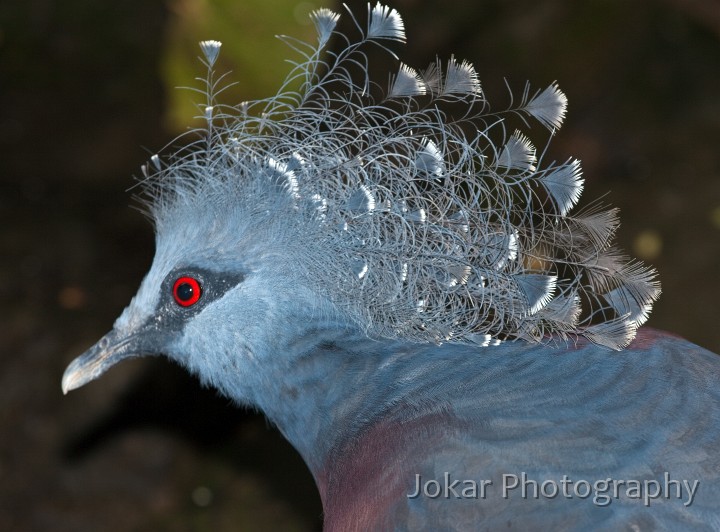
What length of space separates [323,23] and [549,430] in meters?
1.11

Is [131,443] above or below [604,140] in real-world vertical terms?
below

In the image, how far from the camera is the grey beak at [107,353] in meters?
2.26

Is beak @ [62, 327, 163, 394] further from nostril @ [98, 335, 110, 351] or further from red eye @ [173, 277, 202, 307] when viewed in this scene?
red eye @ [173, 277, 202, 307]

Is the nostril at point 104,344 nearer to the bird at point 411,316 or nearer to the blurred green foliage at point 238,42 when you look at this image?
the bird at point 411,316

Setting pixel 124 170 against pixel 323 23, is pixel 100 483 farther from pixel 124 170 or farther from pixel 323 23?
pixel 323 23

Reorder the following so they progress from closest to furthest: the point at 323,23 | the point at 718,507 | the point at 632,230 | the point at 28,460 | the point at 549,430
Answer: the point at 718,507 → the point at 549,430 → the point at 323,23 → the point at 28,460 → the point at 632,230

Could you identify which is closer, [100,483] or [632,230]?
[100,483]

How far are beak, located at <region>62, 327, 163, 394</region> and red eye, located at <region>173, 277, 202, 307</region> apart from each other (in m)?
0.15

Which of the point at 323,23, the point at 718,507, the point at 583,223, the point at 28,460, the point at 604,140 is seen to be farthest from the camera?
the point at 604,140

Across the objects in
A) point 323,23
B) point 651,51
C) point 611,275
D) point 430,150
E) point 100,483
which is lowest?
point 100,483

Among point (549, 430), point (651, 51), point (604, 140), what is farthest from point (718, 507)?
point (651, 51)

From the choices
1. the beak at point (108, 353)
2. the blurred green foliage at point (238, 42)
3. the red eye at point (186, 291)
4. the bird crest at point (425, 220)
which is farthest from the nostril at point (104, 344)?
the blurred green foliage at point (238, 42)

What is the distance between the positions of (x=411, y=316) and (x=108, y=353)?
0.81 meters

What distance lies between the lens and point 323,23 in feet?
7.07
